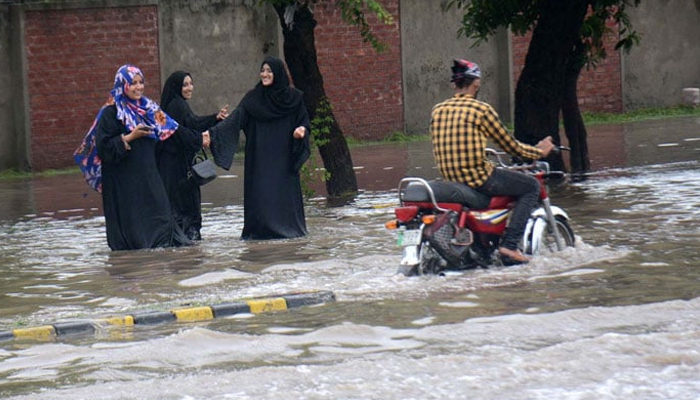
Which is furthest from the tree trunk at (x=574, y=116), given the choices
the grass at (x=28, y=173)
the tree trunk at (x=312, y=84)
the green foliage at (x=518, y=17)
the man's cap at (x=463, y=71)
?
the grass at (x=28, y=173)

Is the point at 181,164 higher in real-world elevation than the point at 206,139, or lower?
lower

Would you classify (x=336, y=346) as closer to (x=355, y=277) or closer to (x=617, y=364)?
(x=617, y=364)

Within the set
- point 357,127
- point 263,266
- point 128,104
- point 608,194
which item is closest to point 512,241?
point 263,266

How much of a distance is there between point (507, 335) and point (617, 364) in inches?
39.2

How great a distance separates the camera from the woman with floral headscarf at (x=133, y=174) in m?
13.4

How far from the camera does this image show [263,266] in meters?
12.0

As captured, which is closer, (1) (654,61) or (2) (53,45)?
(2) (53,45)

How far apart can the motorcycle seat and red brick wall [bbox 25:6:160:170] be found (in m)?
14.6

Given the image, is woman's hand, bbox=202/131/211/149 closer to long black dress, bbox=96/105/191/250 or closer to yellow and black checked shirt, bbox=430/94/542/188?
long black dress, bbox=96/105/191/250

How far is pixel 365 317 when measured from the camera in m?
9.26

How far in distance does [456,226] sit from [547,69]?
7948mm

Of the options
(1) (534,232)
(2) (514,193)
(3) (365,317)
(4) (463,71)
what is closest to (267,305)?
(3) (365,317)

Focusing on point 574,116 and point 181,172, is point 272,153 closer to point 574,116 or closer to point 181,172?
point 181,172

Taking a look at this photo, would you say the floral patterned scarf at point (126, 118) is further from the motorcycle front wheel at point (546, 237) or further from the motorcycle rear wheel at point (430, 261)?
the motorcycle front wheel at point (546, 237)
